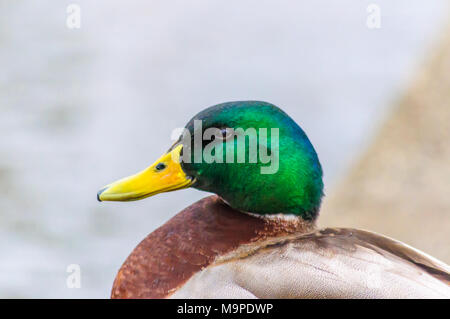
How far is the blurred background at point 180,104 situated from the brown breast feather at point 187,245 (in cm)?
170

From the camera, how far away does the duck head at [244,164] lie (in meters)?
1.80

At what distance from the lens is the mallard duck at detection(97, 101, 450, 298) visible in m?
1.67

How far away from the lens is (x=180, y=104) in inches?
216

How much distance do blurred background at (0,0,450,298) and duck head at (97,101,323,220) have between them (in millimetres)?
1692

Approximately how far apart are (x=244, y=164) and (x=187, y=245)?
0.77 feet

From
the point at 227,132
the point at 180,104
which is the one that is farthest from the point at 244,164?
the point at 180,104

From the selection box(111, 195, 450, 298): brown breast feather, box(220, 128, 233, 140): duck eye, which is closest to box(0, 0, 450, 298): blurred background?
box(111, 195, 450, 298): brown breast feather

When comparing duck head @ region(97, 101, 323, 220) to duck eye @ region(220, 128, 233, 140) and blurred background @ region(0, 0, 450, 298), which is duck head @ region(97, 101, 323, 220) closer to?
duck eye @ region(220, 128, 233, 140)

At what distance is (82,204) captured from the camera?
5.04 metres

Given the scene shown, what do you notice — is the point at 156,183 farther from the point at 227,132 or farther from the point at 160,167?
the point at 227,132

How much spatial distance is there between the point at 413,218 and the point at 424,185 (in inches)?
7.7

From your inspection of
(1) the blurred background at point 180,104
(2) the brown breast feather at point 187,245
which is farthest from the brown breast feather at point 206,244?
(1) the blurred background at point 180,104
